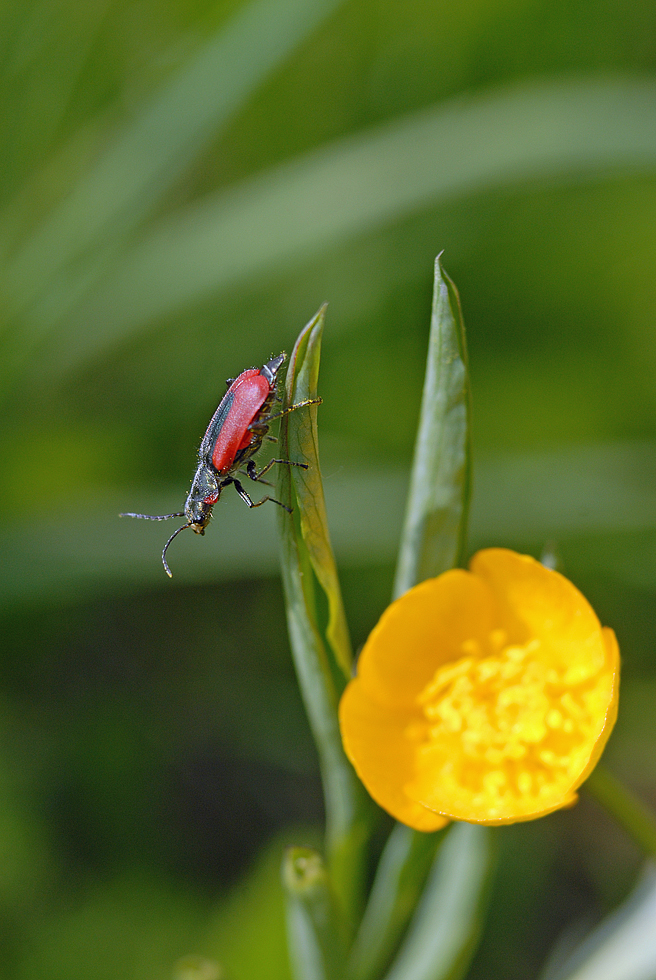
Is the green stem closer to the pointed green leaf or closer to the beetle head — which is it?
the pointed green leaf

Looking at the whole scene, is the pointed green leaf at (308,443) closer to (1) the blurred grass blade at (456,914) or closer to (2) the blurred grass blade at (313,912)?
(2) the blurred grass blade at (313,912)

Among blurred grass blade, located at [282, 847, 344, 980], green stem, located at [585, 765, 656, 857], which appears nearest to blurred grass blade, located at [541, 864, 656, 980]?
green stem, located at [585, 765, 656, 857]

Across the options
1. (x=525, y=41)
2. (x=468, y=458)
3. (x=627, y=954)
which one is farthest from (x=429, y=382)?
(x=525, y=41)

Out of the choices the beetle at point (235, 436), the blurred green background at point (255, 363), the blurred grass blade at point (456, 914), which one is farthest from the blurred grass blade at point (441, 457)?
the blurred green background at point (255, 363)

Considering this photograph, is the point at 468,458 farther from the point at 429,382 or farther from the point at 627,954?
the point at 627,954

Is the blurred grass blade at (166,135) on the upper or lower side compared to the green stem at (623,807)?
upper

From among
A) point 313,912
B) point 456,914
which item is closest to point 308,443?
point 313,912
